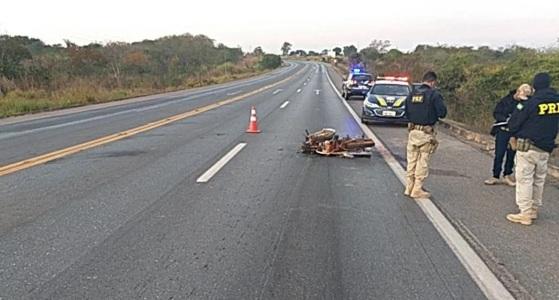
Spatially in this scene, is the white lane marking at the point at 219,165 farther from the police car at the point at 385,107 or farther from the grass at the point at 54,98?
the grass at the point at 54,98

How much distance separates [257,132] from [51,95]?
18220 millimetres

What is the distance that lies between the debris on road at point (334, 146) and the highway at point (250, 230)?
27 centimetres

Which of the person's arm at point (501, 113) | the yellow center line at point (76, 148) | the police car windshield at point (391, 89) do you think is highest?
the person's arm at point (501, 113)

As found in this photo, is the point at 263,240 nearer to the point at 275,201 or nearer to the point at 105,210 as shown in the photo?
the point at 275,201

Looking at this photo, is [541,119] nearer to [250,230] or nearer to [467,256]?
[467,256]

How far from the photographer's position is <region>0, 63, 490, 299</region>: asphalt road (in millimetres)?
3959

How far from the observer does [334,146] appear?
10172 mm

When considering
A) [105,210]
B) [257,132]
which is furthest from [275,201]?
[257,132]

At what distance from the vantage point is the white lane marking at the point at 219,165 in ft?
25.8

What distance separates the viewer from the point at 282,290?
3.87 m

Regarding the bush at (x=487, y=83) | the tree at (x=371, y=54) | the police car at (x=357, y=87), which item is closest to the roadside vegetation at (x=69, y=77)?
the police car at (x=357, y=87)

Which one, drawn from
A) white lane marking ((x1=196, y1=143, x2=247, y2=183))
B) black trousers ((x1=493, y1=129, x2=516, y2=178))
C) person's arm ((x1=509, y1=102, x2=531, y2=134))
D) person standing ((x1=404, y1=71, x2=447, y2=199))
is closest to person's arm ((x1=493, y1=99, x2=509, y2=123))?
black trousers ((x1=493, y1=129, x2=516, y2=178))

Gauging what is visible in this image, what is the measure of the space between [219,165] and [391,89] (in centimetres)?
956

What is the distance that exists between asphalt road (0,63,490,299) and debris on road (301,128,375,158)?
0.33 meters
